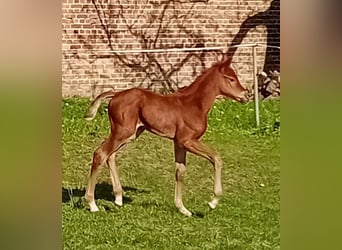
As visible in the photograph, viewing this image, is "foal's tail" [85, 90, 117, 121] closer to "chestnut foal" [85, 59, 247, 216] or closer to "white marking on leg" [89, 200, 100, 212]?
"chestnut foal" [85, 59, 247, 216]

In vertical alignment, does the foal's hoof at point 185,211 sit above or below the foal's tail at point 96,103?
below

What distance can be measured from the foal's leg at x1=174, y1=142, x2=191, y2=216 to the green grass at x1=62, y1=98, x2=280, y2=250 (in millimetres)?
24

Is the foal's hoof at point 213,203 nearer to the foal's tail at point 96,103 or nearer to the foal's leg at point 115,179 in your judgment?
the foal's leg at point 115,179

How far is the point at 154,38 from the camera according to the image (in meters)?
3.33

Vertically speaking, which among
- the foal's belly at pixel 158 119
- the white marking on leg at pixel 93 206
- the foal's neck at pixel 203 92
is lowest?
the white marking on leg at pixel 93 206

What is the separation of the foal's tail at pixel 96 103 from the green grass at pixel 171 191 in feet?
0.08

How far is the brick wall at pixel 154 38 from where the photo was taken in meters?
3.30

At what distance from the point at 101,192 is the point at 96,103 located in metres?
0.40

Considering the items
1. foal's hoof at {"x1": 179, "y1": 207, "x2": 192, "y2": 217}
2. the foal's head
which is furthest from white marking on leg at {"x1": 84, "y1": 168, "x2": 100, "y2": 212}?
the foal's head

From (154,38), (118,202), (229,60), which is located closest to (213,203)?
(118,202)

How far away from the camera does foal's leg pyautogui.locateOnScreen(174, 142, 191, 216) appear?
333 cm

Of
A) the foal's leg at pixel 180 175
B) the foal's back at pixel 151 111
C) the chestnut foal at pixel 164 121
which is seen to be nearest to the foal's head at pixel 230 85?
the chestnut foal at pixel 164 121
